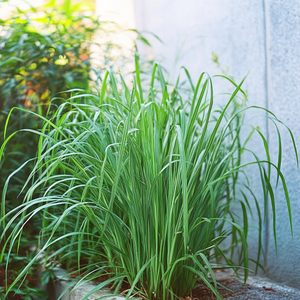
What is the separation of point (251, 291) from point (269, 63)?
0.94 m

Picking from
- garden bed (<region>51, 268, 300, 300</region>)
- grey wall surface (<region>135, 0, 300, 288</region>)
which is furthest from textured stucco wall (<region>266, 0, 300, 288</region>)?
garden bed (<region>51, 268, 300, 300</region>)

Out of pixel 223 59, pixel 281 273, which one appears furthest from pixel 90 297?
Answer: pixel 223 59

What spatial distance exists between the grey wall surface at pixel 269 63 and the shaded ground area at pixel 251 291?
0.14 meters

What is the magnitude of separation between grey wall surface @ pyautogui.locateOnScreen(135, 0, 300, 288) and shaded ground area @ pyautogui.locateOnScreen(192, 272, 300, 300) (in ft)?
0.46

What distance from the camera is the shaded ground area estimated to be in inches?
44.9

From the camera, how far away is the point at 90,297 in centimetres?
104

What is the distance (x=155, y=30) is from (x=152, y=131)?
1.86 meters

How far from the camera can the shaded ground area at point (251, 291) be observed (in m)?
1.14

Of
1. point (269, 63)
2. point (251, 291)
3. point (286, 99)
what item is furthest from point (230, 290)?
point (269, 63)

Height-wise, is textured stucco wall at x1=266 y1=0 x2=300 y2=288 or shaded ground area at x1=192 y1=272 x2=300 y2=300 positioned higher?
textured stucco wall at x1=266 y1=0 x2=300 y2=288

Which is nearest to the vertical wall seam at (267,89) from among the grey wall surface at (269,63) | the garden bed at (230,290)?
the grey wall surface at (269,63)

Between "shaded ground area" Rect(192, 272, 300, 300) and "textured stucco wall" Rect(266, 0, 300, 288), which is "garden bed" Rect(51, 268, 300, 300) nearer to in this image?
"shaded ground area" Rect(192, 272, 300, 300)

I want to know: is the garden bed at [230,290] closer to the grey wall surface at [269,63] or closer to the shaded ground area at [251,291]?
the shaded ground area at [251,291]

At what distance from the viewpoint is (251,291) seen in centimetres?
121
